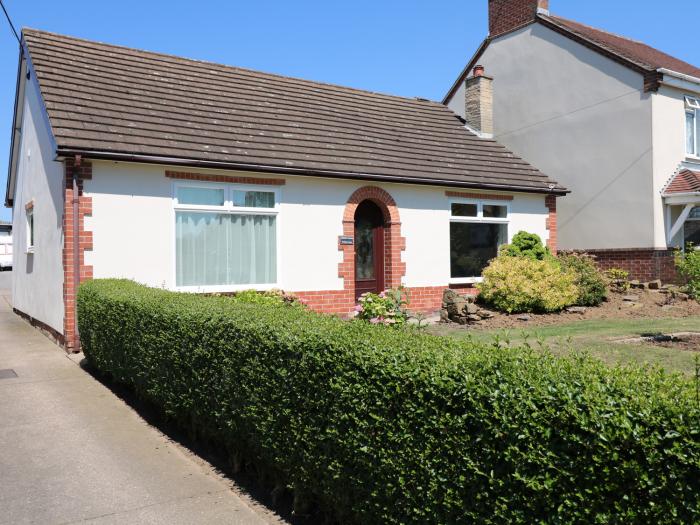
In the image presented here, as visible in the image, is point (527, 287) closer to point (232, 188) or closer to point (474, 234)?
point (474, 234)

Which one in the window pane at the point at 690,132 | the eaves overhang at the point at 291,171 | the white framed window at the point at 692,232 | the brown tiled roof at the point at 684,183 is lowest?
the white framed window at the point at 692,232

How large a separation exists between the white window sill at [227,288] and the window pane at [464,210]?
17.0ft

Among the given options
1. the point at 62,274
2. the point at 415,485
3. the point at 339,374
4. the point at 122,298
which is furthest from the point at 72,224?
the point at 415,485

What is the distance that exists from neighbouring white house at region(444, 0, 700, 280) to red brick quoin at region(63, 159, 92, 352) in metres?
13.2

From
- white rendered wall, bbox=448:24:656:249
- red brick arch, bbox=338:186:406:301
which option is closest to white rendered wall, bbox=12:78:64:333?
red brick arch, bbox=338:186:406:301

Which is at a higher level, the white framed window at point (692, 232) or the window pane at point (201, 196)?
the window pane at point (201, 196)

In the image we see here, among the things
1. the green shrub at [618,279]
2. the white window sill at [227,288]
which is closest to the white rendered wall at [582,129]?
the green shrub at [618,279]

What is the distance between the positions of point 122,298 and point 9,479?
2.64 metres

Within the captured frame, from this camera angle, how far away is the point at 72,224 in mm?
10914

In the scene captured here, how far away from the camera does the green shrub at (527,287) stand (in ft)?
45.1

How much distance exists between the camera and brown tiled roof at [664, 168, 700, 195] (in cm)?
1709

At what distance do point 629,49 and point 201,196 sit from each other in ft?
51.6

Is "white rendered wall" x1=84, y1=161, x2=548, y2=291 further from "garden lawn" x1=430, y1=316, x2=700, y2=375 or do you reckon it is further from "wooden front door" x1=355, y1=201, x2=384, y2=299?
"garden lawn" x1=430, y1=316, x2=700, y2=375

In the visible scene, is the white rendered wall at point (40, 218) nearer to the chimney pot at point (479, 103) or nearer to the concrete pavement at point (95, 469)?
the concrete pavement at point (95, 469)
